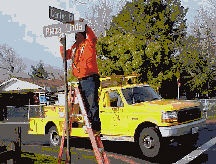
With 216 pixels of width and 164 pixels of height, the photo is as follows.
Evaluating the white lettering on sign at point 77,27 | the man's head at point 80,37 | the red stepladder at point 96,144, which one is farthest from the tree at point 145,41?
the white lettering on sign at point 77,27

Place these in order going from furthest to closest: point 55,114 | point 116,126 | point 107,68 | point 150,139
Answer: point 107,68 < point 55,114 < point 116,126 < point 150,139

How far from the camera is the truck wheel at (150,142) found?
30.2ft

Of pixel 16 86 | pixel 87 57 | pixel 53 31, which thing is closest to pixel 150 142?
pixel 87 57

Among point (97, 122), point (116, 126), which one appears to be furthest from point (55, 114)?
point (97, 122)

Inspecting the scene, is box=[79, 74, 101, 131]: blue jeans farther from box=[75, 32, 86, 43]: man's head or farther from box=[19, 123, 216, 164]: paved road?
box=[19, 123, 216, 164]: paved road

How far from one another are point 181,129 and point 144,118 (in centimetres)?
104

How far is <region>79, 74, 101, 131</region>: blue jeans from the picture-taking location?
5.98m

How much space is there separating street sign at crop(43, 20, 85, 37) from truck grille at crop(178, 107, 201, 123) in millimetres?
5102

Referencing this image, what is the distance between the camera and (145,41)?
38.0 metres

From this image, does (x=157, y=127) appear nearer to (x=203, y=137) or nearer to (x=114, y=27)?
(x=203, y=137)

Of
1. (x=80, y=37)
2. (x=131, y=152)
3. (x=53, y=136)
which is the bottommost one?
(x=131, y=152)

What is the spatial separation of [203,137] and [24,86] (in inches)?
1730

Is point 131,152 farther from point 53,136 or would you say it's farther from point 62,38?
point 62,38

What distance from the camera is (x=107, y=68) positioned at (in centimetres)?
3338
